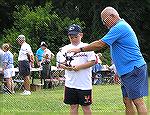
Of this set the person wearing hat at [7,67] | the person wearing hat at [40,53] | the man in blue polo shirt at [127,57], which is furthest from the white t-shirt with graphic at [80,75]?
the person wearing hat at [40,53]

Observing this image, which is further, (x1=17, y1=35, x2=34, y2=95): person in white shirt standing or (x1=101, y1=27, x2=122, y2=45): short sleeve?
(x1=17, y1=35, x2=34, y2=95): person in white shirt standing

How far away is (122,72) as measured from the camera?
6.25 m

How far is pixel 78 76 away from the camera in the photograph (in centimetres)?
663

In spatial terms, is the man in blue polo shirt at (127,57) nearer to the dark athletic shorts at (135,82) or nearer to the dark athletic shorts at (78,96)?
the dark athletic shorts at (135,82)

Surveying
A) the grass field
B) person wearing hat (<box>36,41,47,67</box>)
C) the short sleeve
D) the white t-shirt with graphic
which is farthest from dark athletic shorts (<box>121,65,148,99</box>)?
person wearing hat (<box>36,41,47,67</box>)

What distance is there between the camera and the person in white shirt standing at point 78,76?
21.7 ft

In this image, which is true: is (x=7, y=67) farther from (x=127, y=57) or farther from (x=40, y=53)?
(x=127, y=57)

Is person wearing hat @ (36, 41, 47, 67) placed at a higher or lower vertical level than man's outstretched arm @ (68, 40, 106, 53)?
higher

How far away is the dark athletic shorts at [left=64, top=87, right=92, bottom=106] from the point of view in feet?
21.7

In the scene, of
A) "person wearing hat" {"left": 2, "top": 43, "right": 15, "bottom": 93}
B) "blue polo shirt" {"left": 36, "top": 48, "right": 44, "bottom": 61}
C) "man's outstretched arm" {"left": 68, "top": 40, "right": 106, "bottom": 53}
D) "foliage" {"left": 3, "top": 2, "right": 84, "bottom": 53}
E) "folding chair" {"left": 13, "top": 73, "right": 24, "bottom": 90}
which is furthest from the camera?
"blue polo shirt" {"left": 36, "top": 48, "right": 44, "bottom": 61}

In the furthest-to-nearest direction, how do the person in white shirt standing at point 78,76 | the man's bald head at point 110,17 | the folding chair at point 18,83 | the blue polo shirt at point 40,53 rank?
the blue polo shirt at point 40,53 → the folding chair at point 18,83 → the person in white shirt standing at point 78,76 → the man's bald head at point 110,17

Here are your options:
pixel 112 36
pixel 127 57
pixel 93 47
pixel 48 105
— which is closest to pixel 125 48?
pixel 127 57

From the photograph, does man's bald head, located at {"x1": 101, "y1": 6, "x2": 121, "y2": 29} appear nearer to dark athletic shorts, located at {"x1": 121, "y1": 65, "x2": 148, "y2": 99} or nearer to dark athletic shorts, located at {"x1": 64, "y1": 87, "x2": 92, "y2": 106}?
dark athletic shorts, located at {"x1": 121, "y1": 65, "x2": 148, "y2": 99}

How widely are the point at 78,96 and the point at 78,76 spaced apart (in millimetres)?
259
